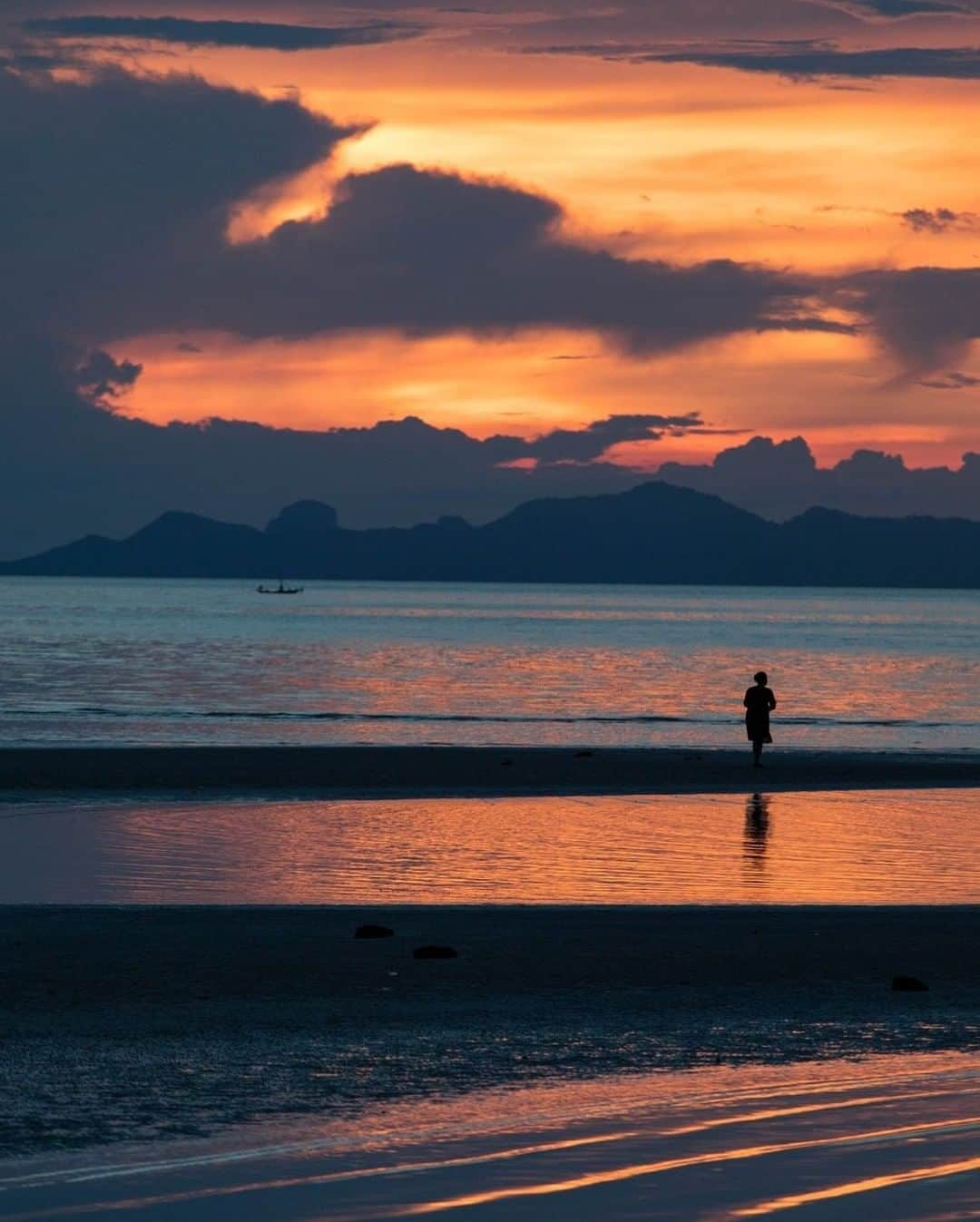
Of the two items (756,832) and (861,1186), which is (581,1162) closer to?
(861,1186)

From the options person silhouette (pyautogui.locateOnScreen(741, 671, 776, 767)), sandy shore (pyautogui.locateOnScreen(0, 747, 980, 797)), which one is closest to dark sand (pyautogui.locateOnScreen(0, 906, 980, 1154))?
sandy shore (pyautogui.locateOnScreen(0, 747, 980, 797))

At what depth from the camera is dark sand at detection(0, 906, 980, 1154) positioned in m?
10.1

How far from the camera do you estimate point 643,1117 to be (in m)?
9.47

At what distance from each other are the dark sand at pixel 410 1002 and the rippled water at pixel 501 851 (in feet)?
5.38

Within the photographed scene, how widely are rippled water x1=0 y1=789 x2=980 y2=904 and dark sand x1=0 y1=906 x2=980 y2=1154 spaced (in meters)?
1.64

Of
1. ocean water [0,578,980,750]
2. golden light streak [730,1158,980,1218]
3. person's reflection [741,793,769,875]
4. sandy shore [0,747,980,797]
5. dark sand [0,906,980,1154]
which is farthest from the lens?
ocean water [0,578,980,750]

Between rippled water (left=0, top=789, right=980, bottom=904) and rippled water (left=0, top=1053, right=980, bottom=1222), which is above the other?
rippled water (left=0, top=1053, right=980, bottom=1222)

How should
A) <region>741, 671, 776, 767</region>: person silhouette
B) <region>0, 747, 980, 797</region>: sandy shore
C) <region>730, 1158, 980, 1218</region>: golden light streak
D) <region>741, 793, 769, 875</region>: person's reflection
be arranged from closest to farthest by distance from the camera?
<region>730, 1158, 980, 1218</region>: golden light streak < <region>741, 793, 769, 875</region>: person's reflection < <region>0, 747, 980, 797</region>: sandy shore < <region>741, 671, 776, 767</region>: person silhouette

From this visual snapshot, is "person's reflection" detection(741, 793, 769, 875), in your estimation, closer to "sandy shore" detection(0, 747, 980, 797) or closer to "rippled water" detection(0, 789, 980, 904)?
"rippled water" detection(0, 789, 980, 904)

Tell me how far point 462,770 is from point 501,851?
14.3 m

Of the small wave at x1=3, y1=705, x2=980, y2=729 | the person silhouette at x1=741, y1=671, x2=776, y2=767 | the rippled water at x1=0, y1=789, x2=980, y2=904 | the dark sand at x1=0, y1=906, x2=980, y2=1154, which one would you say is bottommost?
the small wave at x1=3, y1=705, x2=980, y2=729

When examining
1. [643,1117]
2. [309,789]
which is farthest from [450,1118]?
[309,789]

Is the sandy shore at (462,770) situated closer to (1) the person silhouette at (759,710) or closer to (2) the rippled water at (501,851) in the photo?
(1) the person silhouette at (759,710)

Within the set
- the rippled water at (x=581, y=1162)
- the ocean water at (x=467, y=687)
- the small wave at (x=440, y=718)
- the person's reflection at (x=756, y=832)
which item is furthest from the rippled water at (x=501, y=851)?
the small wave at (x=440, y=718)
